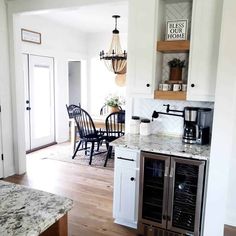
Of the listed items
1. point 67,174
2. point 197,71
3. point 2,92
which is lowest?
point 67,174

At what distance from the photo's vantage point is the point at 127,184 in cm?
249

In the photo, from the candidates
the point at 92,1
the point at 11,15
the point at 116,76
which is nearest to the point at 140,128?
the point at 92,1

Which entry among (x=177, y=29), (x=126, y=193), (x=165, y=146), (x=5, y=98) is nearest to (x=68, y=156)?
(x=5, y=98)

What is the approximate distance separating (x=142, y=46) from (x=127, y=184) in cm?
144

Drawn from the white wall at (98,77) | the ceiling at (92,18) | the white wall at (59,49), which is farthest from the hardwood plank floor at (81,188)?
the white wall at (98,77)

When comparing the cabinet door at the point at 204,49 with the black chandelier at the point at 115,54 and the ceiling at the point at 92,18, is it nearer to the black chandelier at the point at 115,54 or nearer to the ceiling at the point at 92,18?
the ceiling at the point at 92,18

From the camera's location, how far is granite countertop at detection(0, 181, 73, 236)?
96 centimetres

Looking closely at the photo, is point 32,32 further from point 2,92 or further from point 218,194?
point 218,194

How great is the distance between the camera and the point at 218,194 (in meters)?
2.10

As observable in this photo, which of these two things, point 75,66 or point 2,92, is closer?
point 2,92

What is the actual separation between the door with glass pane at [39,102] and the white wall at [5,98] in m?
1.27

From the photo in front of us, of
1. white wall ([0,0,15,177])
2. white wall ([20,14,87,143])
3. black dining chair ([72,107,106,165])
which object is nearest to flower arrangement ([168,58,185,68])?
black dining chair ([72,107,106,165])

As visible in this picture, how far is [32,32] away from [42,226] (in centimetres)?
469

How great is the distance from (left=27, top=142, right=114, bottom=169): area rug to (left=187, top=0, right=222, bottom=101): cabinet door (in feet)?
8.02
